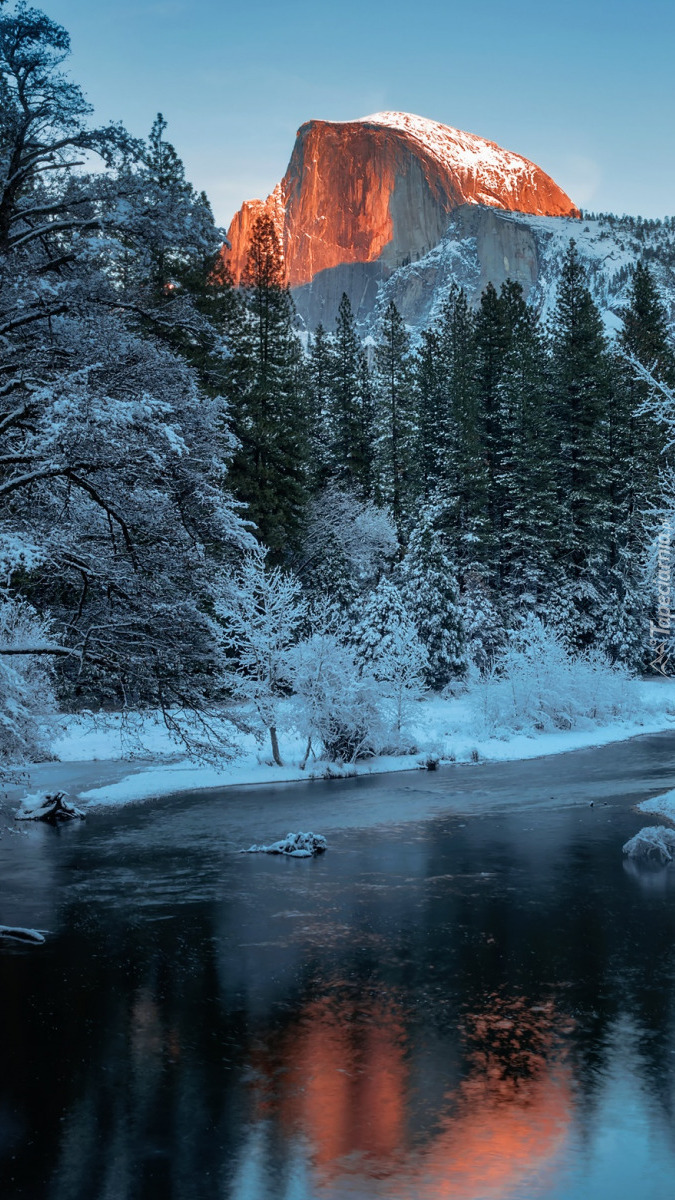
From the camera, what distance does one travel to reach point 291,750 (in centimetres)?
3666

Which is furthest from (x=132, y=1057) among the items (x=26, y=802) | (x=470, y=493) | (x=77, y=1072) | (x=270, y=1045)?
(x=470, y=493)

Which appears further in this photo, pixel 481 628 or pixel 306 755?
pixel 481 628

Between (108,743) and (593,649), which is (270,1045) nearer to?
(108,743)

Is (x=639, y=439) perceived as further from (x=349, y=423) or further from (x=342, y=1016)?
(x=342, y=1016)

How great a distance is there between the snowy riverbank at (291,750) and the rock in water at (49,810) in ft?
3.96

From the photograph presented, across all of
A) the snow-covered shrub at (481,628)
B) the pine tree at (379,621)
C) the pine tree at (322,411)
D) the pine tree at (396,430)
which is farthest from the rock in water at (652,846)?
the pine tree at (322,411)

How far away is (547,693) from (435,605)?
27.4ft

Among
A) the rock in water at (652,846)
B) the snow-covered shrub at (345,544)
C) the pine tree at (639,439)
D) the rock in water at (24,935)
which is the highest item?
the pine tree at (639,439)

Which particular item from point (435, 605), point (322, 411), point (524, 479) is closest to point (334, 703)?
point (435, 605)

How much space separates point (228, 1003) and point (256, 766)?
20.1 m

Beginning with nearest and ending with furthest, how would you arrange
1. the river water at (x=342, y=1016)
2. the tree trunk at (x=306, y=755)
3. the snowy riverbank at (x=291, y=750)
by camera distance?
the river water at (x=342, y=1016) → the snowy riverbank at (x=291, y=750) → the tree trunk at (x=306, y=755)

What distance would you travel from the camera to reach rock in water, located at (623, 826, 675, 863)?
73.9ft

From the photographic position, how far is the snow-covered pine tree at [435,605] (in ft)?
159

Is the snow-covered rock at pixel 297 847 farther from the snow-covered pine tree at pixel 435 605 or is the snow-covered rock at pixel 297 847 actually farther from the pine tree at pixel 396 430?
the pine tree at pixel 396 430
